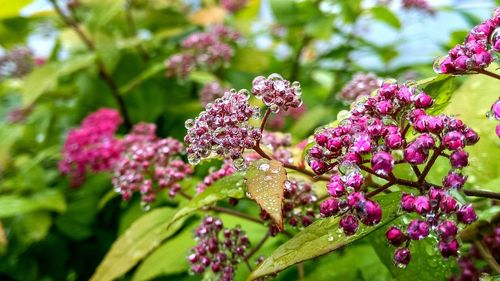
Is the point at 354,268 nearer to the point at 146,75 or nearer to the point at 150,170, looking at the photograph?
the point at 150,170

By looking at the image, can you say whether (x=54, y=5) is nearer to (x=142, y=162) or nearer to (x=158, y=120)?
(x=158, y=120)

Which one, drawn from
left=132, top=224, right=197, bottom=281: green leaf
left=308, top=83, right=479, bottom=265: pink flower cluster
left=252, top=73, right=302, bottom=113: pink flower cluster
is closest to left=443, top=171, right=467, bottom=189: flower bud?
left=308, top=83, right=479, bottom=265: pink flower cluster

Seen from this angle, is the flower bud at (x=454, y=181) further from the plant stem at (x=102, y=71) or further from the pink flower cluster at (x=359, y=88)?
the plant stem at (x=102, y=71)

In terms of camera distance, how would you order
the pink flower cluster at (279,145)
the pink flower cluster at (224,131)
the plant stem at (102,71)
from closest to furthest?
the pink flower cluster at (224,131)
the pink flower cluster at (279,145)
the plant stem at (102,71)

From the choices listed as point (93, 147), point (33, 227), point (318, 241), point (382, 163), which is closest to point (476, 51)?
point (382, 163)

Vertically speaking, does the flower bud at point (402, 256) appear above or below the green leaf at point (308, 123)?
above

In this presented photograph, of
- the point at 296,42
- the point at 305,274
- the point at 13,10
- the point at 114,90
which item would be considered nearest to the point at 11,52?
the point at 13,10

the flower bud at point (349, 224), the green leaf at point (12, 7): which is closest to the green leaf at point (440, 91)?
the flower bud at point (349, 224)
